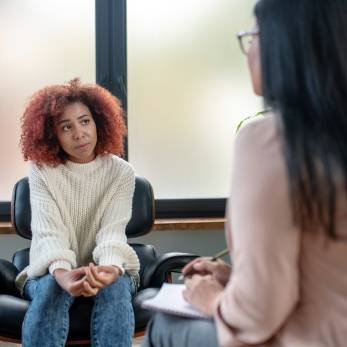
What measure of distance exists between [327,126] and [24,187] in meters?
1.67

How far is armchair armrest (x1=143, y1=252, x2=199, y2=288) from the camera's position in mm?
2014

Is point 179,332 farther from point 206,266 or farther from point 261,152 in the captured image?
point 261,152

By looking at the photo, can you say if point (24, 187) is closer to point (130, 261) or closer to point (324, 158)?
point (130, 261)

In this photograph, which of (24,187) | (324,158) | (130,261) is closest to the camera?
(324,158)

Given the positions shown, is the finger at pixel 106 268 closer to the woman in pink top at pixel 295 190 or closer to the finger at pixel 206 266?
the finger at pixel 206 266

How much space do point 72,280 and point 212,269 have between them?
784mm

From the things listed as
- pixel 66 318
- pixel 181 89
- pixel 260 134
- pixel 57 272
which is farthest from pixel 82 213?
pixel 260 134

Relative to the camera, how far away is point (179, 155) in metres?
2.96

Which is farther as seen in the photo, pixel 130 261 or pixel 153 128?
pixel 153 128

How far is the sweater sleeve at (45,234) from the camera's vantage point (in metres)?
1.82

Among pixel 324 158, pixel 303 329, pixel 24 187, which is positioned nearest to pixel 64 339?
pixel 24 187

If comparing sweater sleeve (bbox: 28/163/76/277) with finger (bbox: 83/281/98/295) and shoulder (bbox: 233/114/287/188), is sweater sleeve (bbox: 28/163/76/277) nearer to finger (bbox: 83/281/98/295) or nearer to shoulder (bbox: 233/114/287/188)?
finger (bbox: 83/281/98/295)

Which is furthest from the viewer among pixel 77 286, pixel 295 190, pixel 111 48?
pixel 111 48

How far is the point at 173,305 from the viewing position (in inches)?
40.0
